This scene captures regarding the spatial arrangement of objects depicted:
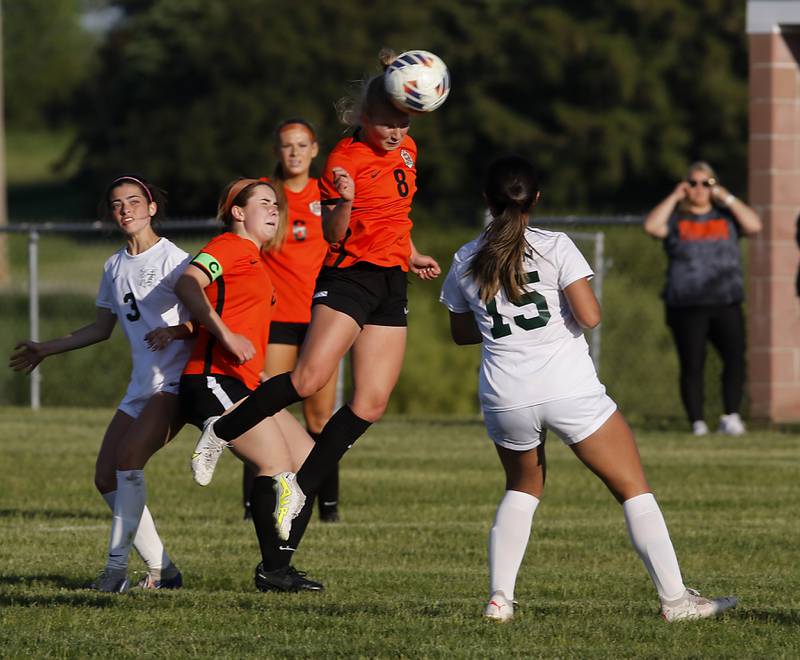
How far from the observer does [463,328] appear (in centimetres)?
666

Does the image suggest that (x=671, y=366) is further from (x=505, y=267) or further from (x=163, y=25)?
(x=163, y=25)

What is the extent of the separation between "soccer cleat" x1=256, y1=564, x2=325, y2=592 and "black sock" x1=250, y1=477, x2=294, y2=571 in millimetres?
25

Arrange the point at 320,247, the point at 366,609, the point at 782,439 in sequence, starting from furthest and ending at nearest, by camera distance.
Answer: the point at 782,439 → the point at 320,247 → the point at 366,609

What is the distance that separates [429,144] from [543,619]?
4561 cm

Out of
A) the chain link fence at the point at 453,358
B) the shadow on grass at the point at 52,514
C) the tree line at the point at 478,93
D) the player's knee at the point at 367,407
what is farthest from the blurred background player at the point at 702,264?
the tree line at the point at 478,93

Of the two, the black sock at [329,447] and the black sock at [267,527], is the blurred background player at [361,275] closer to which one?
the black sock at [329,447]

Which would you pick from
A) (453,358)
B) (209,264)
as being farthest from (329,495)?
(453,358)

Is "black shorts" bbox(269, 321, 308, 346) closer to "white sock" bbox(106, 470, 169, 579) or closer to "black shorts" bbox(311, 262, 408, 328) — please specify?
"black shorts" bbox(311, 262, 408, 328)

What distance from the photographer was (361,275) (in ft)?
25.2

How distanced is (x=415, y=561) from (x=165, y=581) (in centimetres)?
150

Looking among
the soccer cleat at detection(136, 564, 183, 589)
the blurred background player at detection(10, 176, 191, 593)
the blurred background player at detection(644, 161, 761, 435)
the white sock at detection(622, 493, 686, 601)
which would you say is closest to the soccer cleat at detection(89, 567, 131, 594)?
the blurred background player at detection(10, 176, 191, 593)

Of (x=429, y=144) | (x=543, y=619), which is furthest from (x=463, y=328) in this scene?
(x=429, y=144)

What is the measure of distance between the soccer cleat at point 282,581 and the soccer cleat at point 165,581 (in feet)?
1.49

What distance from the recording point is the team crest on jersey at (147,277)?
25.1 feet
